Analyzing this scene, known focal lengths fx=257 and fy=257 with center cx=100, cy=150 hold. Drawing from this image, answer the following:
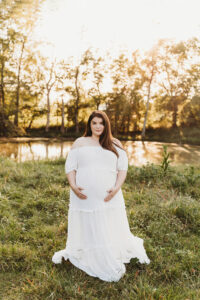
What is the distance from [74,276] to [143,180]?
4.87 metres

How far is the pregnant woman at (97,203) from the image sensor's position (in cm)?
307

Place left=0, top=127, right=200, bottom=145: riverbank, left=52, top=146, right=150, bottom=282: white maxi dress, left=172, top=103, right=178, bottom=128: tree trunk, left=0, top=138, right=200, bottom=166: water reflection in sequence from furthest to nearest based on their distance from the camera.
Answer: left=172, top=103, right=178, bottom=128: tree trunk → left=0, top=127, right=200, bottom=145: riverbank → left=0, top=138, right=200, bottom=166: water reflection → left=52, top=146, right=150, bottom=282: white maxi dress

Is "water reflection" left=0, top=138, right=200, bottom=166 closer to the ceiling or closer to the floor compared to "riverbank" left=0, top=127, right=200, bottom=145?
closer to the ceiling

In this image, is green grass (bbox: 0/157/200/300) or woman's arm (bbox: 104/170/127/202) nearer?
green grass (bbox: 0/157/200/300)

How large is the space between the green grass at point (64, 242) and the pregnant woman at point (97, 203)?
0.18 m

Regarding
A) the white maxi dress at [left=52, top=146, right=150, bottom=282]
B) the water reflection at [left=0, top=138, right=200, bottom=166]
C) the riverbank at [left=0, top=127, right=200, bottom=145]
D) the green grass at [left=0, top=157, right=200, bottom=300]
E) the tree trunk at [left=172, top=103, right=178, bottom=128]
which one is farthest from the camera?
the tree trunk at [left=172, top=103, right=178, bottom=128]

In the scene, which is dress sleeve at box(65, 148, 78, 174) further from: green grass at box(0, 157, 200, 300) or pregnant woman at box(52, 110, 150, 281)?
green grass at box(0, 157, 200, 300)

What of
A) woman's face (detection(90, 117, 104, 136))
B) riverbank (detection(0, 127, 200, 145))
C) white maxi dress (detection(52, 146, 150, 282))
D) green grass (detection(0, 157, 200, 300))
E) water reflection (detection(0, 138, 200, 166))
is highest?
woman's face (detection(90, 117, 104, 136))

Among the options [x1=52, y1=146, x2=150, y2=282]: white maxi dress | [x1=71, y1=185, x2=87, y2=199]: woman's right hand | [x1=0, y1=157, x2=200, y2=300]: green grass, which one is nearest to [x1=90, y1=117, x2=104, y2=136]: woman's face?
[x1=52, y1=146, x2=150, y2=282]: white maxi dress

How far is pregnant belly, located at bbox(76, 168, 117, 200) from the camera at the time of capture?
3078 millimetres

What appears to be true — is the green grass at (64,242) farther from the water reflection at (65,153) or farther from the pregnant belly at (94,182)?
the water reflection at (65,153)

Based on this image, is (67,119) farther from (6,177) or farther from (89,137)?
(89,137)

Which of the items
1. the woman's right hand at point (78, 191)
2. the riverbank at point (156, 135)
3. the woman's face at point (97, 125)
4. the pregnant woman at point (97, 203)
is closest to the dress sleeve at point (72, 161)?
the pregnant woman at point (97, 203)

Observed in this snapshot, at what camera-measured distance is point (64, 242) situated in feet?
13.1
